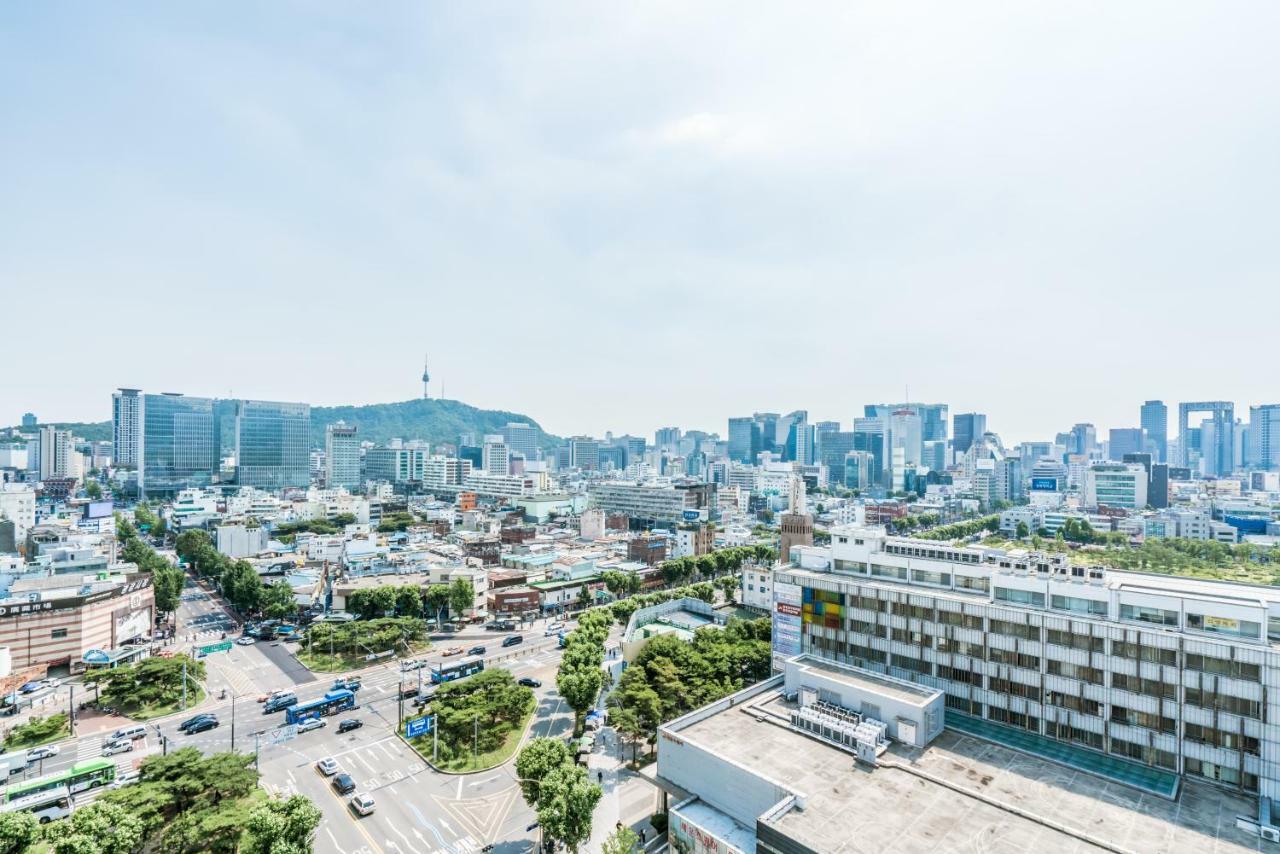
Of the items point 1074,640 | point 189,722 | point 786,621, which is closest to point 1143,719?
point 1074,640

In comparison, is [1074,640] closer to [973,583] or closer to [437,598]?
[973,583]

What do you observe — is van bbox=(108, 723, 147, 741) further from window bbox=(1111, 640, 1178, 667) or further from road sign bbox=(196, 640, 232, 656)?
window bbox=(1111, 640, 1178, 667)

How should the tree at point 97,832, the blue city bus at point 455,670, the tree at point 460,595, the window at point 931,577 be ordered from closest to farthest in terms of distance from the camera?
the tree at point 97,832, the window at point 931,577, the blue city bus at point 455,670, the tree at point 460,595

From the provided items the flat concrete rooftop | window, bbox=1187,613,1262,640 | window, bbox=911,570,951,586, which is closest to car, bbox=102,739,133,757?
the flat concrete rooftop

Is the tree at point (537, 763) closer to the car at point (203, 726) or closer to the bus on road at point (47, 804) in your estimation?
the bus on road at point (47, 804)

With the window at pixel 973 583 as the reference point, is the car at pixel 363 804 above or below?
below

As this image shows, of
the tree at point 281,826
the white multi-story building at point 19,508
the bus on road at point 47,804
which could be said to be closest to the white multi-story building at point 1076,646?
the tree at point 281,826

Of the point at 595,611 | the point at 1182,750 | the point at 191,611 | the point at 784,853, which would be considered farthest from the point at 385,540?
the point at 1182,750
